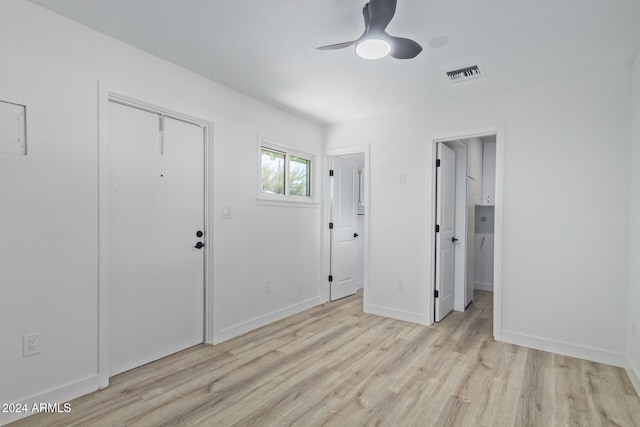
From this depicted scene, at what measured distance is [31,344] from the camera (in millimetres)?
1974

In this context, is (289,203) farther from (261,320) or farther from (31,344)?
(31,344)

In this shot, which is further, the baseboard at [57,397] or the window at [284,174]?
the window at [284,174]

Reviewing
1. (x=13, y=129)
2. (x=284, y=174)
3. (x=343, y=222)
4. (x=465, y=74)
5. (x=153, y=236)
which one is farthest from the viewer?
(x=343, y=222)

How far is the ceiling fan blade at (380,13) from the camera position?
1.73m

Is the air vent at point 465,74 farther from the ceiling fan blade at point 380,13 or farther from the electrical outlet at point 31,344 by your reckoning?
the electrical outlet at point 31,344

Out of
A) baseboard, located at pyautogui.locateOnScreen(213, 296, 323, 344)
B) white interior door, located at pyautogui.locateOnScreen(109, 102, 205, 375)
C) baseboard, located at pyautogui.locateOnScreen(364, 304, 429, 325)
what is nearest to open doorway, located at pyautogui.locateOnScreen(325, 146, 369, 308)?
baseboard, located at pyautogui.locateOnScreen(213, 296, 323, 344)

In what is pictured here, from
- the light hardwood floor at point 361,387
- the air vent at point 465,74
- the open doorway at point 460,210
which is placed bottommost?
the light hardwood floor at point 361,387

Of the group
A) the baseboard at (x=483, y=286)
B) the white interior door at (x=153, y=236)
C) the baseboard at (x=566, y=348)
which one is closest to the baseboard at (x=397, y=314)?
the baseboard at (x=566, y=348)

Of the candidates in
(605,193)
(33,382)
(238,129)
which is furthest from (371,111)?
(33,382)

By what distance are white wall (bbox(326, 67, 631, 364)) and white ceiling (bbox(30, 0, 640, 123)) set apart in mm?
255

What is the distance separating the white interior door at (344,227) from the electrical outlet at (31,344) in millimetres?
3236

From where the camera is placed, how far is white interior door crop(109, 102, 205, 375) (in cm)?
245

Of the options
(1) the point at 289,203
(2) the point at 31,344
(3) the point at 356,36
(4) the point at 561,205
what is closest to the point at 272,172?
(1) the point at 289,203

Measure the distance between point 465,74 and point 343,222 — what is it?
2564mm
